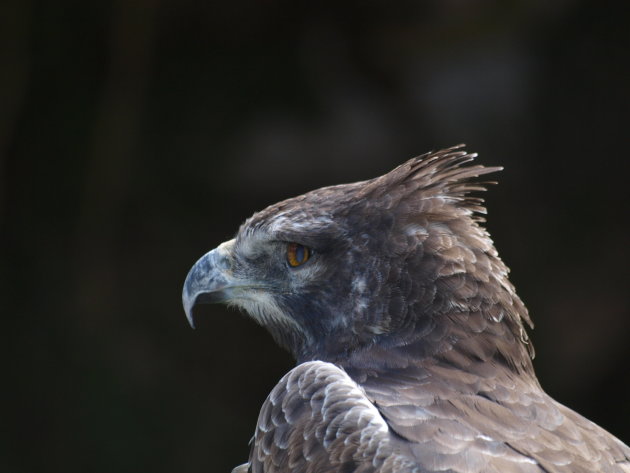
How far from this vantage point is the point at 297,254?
419cm

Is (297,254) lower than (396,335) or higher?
higher

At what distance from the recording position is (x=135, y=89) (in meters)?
8.69

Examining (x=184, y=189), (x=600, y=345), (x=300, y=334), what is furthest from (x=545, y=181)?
(x=300, y=334)

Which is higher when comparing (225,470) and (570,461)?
(570,461)

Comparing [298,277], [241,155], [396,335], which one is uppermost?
[241,155]

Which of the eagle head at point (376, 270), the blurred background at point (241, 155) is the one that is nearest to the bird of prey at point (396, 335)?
the eagle head at point (376, 270)

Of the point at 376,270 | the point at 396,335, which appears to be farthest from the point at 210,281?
the point at 396,335

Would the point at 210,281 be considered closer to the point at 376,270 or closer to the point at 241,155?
the point at 376,270

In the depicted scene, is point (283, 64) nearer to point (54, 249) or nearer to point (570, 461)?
point (54, 249)

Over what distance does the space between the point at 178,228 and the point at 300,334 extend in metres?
4.93

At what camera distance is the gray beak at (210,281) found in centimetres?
436

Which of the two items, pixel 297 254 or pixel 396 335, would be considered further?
pixel 297 254

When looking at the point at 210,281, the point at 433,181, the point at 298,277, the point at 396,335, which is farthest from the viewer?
the point at 210,281

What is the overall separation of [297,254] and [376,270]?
1.41 feet
